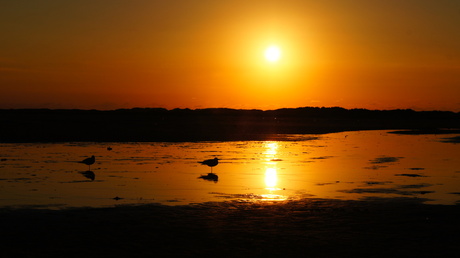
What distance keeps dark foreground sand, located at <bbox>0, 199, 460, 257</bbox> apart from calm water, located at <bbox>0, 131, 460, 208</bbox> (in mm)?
1951

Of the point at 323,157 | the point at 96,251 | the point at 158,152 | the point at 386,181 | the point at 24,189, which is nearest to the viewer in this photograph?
the point at 96,251

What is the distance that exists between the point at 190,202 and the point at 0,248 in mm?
7143

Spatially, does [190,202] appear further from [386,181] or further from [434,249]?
[386,181]

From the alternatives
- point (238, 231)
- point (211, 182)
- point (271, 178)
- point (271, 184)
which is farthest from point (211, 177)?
point (238, 231)

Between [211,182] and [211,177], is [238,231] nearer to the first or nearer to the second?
[211,182]

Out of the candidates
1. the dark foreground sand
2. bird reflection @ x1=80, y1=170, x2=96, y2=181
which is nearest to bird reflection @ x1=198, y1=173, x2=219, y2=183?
bird reflection @ x1=80, y1=170, x2=96, y2=181

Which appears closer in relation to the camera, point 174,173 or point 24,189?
point 24,189

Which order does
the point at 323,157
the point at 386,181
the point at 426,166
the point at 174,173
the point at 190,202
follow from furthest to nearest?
the point at 323,157 → the point at 426,166 → the point at 174,173 → the point at 386,181 → the point at 190,202

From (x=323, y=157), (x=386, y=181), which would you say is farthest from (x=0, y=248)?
(x=323, y=157)

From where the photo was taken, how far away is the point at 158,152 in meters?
38.9

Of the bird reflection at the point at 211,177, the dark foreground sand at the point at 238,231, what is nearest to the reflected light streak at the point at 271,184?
the dark foreground sand at the point at 238,231

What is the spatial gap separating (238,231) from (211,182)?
9908mm

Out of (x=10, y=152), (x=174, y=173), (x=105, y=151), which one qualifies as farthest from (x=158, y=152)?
(x=174, y=173)

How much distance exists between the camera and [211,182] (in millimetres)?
23344
